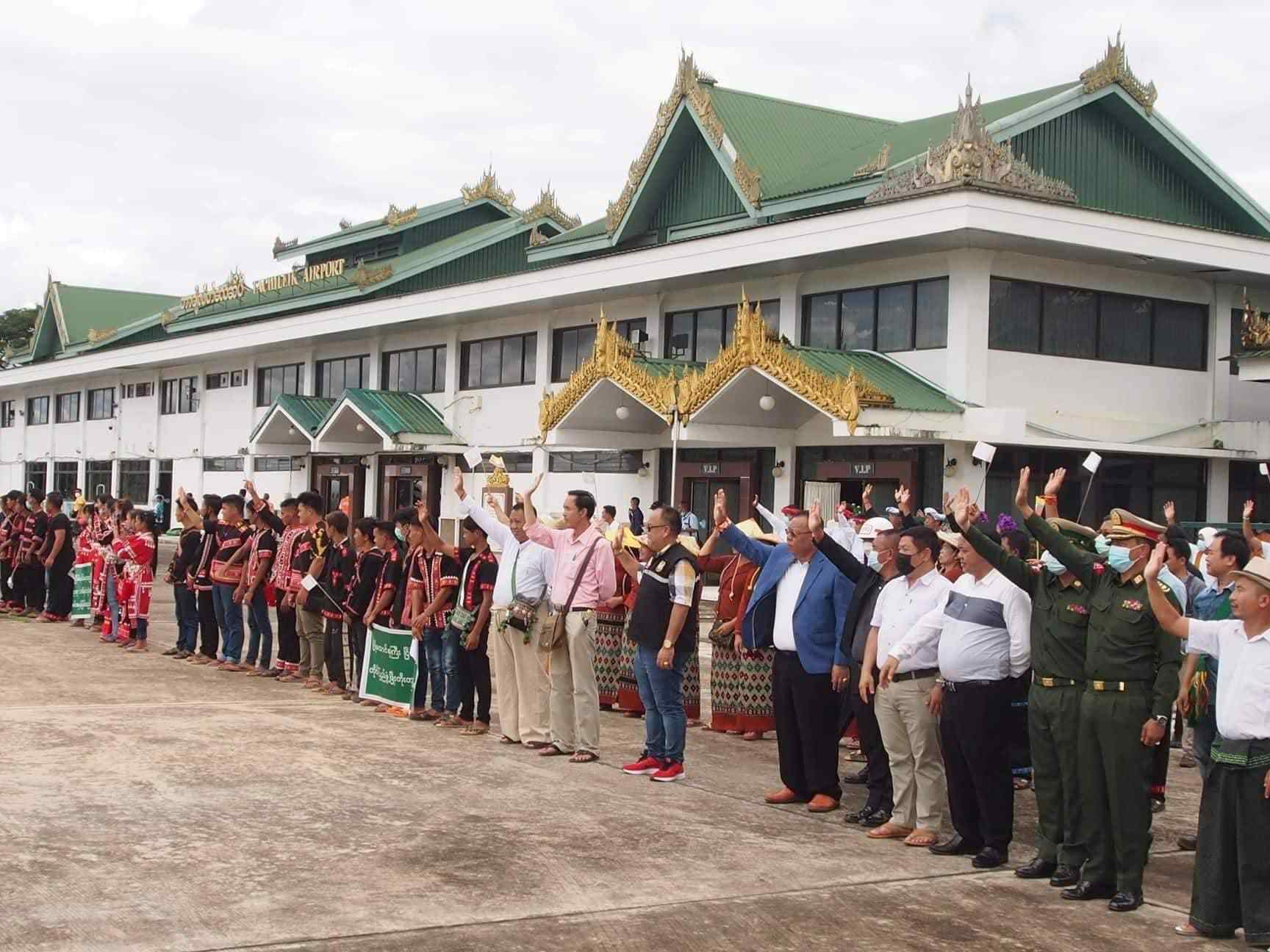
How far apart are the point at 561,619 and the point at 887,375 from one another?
14429mm

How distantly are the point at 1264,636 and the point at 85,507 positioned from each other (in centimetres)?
1975

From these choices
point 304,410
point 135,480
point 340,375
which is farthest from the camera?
point 135,480

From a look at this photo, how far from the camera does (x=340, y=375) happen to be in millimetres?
41688

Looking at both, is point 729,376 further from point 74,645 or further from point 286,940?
point 286,940

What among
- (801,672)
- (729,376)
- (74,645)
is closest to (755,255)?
(729,376)

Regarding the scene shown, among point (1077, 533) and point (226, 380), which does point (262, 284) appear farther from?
point (1077, 533)

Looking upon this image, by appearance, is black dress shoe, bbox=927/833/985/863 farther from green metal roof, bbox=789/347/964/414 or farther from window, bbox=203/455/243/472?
window, bbox=203/455/243/472

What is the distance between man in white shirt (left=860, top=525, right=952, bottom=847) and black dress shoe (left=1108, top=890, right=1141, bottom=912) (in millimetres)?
1363

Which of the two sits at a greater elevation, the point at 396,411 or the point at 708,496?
the point at 396,411

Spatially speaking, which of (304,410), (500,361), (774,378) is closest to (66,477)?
(304,410)

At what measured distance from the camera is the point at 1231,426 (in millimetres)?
26203

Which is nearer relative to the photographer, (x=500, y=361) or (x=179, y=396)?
(x=500, y=361)

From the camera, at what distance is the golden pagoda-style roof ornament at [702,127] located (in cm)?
2873

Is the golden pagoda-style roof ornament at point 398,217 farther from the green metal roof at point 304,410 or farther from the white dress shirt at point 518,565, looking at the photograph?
the white dress shirt at point 518,565
